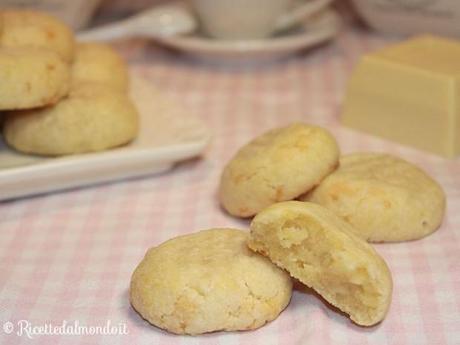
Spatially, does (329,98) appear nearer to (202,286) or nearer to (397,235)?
(397,235)

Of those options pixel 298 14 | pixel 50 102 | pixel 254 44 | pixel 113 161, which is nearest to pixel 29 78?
pixel 50 102

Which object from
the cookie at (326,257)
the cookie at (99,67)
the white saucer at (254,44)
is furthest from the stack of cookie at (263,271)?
the white saucer at (254,44)

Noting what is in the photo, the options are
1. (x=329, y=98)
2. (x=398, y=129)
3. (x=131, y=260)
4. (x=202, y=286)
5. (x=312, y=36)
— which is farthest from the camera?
(x=312, y=36)

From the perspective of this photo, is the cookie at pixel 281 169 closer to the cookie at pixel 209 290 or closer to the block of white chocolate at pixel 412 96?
the cookie at pixel 209 290

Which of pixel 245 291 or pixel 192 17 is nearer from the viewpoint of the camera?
pixel 245 291

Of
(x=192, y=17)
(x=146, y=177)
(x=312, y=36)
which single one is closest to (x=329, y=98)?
(x=312, y=36)

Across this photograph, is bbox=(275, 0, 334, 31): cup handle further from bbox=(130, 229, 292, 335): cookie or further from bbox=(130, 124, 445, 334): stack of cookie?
bbox=(130, 229, 292, 335): cookie
